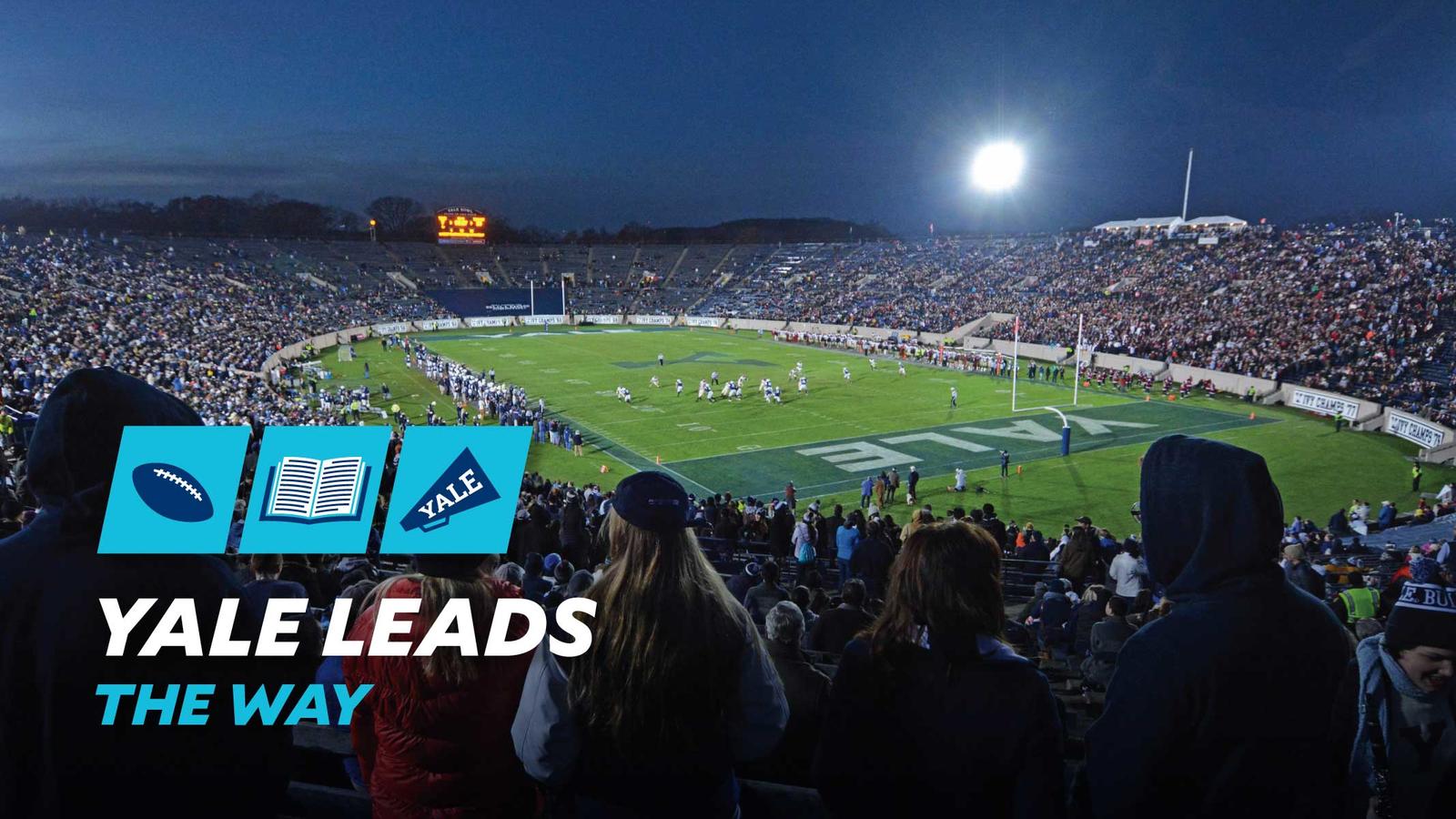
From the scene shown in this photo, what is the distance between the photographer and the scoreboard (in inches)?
4257

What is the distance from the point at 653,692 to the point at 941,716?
2.95 ft

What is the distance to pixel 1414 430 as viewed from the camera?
3222cm

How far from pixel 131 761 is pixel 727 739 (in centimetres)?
168

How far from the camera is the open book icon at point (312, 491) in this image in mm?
12289

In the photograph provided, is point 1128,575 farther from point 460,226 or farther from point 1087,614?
point 460,226

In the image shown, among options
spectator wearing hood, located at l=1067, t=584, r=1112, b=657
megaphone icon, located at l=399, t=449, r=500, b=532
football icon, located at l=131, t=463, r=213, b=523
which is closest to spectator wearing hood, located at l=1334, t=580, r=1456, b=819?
football icon, located at l=131, t=463, r=213, b=523

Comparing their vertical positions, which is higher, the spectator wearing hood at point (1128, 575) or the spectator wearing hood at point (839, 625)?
the spectator wearing hood at point (839, 625)

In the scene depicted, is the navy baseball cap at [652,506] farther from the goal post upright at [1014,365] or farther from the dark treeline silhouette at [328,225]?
the dark treeline silhouette at [328,225]

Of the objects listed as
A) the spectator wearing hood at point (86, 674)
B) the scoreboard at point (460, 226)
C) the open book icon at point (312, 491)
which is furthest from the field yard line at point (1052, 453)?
the scoreboard at point (460, 226)

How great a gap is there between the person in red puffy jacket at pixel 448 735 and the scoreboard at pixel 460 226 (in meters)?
113

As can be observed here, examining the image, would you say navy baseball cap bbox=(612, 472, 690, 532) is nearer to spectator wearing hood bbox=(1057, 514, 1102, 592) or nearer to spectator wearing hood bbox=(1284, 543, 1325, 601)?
spectator wearing hood bbox=(1284, 543, 1325, 601)

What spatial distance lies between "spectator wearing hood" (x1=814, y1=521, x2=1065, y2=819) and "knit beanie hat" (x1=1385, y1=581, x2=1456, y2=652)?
162 centimetres

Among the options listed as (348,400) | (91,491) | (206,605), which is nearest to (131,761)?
(206,605)

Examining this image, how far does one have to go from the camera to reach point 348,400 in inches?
1549
